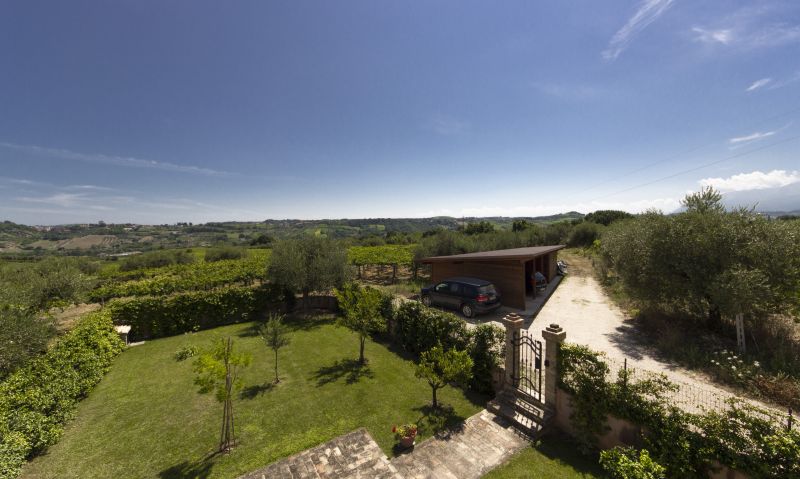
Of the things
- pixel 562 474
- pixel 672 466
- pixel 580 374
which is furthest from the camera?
pixel 580 374

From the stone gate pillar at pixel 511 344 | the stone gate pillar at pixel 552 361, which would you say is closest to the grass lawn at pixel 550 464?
the stone gate pillar at pixel 552 361

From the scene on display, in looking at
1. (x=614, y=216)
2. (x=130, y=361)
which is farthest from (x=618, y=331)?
(x=614, y=216)

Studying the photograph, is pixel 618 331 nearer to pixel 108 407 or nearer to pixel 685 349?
pixel 685 349

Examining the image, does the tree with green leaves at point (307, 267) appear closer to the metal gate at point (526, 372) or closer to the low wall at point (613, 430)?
the metal gate at point (526, 372)

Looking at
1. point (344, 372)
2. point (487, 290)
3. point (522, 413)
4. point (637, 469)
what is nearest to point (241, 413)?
point (344, 372)

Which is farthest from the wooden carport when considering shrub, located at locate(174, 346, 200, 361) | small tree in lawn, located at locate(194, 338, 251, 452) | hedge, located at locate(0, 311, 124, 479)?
hedge, located at locate(0, 311, 124, 479)

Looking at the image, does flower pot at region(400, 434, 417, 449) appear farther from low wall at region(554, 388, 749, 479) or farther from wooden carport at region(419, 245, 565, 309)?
wooden carport at region(419, 245, 565, 309)
